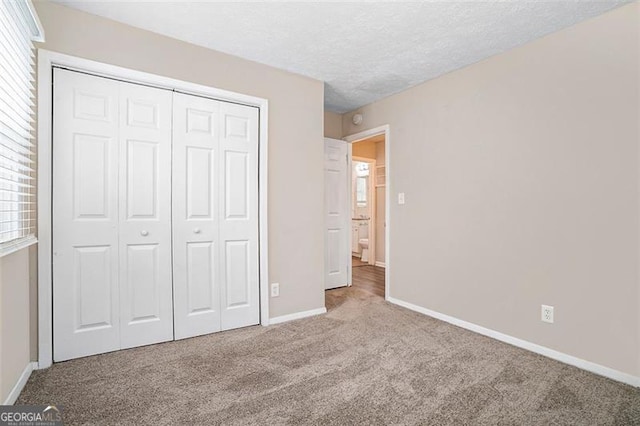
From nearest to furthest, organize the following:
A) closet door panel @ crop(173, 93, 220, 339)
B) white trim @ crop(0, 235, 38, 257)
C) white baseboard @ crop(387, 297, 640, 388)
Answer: white trim @ crop(0, 235, 38, 257) → white baseboard @ crop(387, 297, 640, 388) → closet door panel @ crop(173, 93, 220, 339)

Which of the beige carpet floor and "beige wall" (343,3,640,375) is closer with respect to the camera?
the beige carpet floor

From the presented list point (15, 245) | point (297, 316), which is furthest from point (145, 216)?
point (297, 316)

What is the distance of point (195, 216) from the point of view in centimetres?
270

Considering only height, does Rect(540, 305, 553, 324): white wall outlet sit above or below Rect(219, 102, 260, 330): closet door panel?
below

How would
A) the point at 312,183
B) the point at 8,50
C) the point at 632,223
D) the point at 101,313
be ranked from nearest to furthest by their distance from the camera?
the point at 8,50
the point at 632,223
the point at 101,313
the point at 312,183

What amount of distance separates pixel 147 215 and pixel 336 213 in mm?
2482

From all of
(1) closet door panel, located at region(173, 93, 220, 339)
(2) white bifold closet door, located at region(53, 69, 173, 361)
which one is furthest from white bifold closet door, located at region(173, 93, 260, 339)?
(2) white bifold closet door, located at region(53, 69, 173, 361)

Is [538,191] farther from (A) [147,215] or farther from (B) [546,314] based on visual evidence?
(A) [147,215]

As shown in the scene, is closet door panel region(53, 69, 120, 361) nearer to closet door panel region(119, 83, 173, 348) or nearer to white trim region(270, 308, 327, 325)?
closet door panel region(119, 83, 173, 348)

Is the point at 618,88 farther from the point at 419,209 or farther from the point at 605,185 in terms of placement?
the point at 419,209

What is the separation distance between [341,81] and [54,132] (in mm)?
2461

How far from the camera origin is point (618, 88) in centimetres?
209

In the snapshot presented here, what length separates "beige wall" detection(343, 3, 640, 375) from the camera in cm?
208

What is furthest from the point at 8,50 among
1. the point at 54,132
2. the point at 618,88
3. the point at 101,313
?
the point at 618,88
